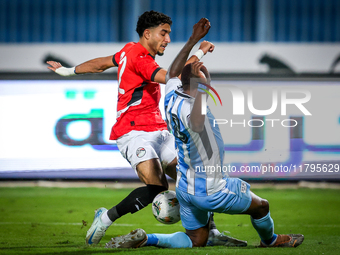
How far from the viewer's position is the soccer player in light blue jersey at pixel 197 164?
10.4 ft

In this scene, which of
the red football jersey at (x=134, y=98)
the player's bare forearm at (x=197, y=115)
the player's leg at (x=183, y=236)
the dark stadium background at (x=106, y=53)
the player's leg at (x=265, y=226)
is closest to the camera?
the player's bare forearm at (x=197, y=115)

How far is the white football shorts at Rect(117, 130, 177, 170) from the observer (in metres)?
3.81

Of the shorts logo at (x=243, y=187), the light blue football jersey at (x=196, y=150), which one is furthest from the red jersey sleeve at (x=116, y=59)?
the shorts logo at (x=243, y=187)

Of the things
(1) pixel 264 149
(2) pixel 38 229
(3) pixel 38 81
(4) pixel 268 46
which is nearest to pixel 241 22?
(4) pixel 268 46

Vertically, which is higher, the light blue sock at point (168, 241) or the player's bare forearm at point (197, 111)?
the player's bare forearm at point (197, 111)

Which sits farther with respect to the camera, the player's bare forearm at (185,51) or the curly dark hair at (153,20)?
the curly dark hair at (153,20)

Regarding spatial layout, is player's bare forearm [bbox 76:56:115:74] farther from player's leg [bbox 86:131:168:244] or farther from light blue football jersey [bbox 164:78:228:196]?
light blue football jersey [bbox 164:78:228:196]

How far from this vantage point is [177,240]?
347cm

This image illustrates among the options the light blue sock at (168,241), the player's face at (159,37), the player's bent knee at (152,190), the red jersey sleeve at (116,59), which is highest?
the player's face at (159,37)

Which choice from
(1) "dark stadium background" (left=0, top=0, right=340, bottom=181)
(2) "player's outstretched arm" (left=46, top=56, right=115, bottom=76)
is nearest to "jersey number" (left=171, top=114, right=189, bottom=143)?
(2) "player's outstretched arm" (left=46, top=56, right=115, bottom=76)

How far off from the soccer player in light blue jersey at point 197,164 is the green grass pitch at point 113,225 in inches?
9.9

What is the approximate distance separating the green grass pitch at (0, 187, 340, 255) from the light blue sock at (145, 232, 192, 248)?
6 cm

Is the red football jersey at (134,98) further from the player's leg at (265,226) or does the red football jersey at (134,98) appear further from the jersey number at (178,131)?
the player's leg at (265,226)

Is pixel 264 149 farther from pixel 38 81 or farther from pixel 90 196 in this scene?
pixel 38 81
